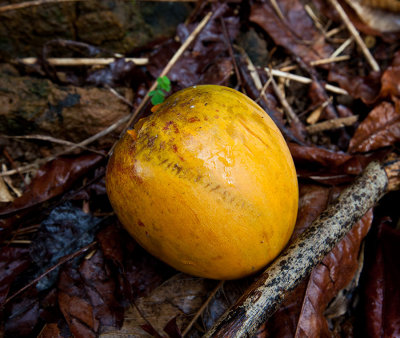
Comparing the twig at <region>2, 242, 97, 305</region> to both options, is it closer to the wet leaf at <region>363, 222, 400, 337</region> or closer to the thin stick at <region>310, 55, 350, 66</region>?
the wet leaf at <region>363, 222, 400, 337</region>

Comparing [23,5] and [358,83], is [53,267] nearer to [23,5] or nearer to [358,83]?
[23,5]

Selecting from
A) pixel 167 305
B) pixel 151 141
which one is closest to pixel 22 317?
pixel 167 305

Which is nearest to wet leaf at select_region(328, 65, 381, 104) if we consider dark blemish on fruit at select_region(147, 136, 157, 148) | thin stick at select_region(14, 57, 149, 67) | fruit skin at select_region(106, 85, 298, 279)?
fruit skin at select_region(106, 85, 298, 279)

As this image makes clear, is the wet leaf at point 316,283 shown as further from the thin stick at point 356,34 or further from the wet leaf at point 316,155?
the thin stick at point 356,34

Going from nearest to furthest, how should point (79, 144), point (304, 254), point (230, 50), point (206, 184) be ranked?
1. point (206, 184)
2. point (304, 254)
3. point (79, 144)
4. point (230, 50)

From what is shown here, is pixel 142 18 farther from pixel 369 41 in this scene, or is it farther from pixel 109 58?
pixel 369 41

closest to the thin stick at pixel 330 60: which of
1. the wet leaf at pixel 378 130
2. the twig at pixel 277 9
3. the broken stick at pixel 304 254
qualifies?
the twig at pixel 277 9

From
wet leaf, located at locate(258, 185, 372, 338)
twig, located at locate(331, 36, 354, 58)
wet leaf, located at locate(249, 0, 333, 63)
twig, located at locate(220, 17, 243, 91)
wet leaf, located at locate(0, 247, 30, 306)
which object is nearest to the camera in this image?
wet leaf, located at locate(258, 185, 372, 338)
